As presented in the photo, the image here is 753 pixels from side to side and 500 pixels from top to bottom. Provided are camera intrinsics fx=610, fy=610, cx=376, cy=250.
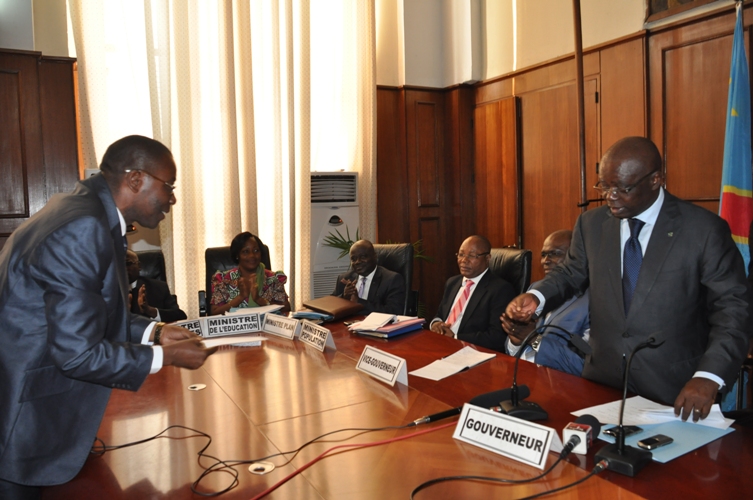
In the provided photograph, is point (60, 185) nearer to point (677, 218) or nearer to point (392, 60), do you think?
point (392, 60)

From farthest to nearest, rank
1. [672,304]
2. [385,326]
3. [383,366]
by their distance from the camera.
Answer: [385,326] → [383,366] → [672,304]

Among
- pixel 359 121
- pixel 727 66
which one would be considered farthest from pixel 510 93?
pixel 727 66

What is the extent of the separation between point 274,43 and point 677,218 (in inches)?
190

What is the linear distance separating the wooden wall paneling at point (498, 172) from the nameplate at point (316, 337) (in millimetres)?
3612

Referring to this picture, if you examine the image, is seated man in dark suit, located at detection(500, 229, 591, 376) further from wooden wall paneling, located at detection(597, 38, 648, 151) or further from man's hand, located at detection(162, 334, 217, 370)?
wooden wall paneling, located at detection(597, 38, 648, 151)

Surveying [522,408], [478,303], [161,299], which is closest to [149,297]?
[161,299]

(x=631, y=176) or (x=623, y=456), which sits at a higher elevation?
(x=631, y=176)

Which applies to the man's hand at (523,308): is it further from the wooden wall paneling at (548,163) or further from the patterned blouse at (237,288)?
the wooden wall paneling at (548,163)

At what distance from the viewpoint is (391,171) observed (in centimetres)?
677

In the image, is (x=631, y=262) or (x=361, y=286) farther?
(x=361, y=286)

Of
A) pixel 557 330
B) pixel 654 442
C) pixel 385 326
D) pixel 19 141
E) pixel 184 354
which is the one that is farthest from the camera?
pixel 19 141

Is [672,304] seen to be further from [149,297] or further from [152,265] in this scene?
[152,265]

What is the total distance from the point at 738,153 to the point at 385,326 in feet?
8.48

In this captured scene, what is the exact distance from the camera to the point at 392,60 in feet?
22.2
